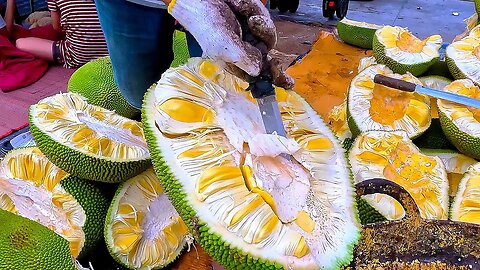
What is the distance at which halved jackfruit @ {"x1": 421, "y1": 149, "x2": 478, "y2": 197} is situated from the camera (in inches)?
52.6

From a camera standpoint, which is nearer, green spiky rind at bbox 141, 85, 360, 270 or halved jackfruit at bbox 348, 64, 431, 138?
green spiky rind at bbox 141, 85, 360, 270

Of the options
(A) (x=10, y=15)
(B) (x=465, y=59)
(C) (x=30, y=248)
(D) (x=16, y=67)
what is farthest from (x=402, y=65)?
(A) (x=10, y=15)

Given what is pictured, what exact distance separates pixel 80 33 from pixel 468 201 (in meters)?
2.26

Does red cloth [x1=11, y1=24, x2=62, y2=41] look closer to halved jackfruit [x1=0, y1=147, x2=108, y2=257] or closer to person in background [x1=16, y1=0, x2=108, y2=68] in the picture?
person in background [x1=16, y1=0, x2=108, y2=68]

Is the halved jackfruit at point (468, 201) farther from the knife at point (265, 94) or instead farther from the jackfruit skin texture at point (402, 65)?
the jackfruit skin texture at point (402, 65)

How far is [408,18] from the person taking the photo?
4.37 m

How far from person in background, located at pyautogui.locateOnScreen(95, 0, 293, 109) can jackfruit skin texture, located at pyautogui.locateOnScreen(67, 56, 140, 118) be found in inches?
6.9

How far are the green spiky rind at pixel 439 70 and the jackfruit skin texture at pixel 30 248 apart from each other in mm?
1431

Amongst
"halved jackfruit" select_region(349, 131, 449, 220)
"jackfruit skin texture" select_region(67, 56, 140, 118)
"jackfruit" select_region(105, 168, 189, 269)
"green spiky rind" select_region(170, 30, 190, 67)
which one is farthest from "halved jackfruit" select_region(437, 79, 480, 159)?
"jackfruit skin texture" select_region(67, 56, 140, 118)

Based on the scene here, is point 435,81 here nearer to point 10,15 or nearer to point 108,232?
point 108,232

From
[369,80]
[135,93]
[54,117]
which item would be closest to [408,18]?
[369,80]

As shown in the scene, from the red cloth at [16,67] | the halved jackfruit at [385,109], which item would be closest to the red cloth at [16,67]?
the red cloth at [16,67]

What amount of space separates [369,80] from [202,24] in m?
0.91

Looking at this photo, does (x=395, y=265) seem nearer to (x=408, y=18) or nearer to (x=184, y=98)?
(x=184, y=98)
